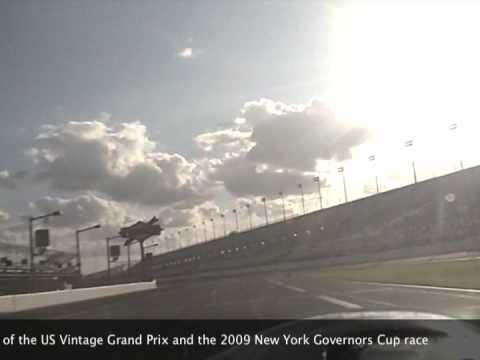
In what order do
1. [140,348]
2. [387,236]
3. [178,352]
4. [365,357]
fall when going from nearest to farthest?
[365,357]
[178,352]
[140,348]
[387,236]

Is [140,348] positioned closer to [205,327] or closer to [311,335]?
[205,327]

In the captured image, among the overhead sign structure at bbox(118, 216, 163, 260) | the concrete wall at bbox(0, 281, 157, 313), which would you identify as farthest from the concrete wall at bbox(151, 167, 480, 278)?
the concrete wall at bbox(0, 281, 157, 313)

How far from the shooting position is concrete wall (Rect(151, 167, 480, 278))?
83.1 metres

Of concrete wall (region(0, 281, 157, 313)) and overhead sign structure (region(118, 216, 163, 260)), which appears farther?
overhead sign structure (region(118, 216, 163, 260))

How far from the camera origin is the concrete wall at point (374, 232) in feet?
273

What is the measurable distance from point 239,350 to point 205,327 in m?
7.41

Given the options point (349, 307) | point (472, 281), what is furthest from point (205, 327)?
point (472, 281)

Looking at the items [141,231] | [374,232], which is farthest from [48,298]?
[374,232]

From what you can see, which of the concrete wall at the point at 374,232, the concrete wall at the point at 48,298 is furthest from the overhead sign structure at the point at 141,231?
the concrete wall at the point at 48,298

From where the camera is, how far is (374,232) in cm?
10325

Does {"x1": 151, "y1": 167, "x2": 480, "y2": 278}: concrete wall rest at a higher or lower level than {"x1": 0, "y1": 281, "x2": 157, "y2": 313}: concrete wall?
higher

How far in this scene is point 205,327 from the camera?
12875 mm

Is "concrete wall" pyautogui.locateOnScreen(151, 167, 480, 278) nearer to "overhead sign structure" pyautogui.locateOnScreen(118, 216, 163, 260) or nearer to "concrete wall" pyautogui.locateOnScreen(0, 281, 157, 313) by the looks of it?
"overhead sign structure" pyautogui.locateOnScreen(118, 216, 163, 260)

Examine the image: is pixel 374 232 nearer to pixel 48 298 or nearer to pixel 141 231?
pixel 141 231
